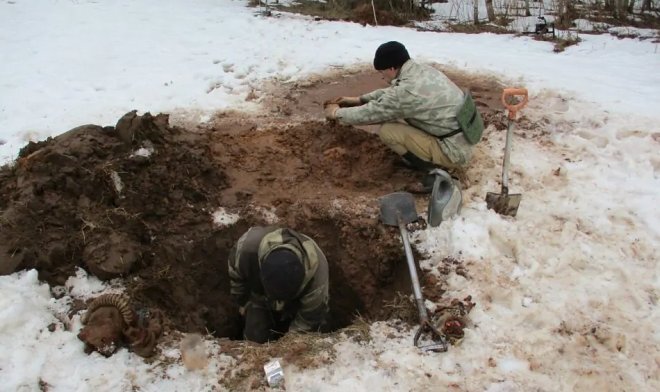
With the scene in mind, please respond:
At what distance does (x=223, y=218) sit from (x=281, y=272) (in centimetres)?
133

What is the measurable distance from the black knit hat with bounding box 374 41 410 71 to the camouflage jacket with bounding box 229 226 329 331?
1.55m

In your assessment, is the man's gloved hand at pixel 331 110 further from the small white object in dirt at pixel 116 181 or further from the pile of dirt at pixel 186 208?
the small white object in dirt at pixel 116 181

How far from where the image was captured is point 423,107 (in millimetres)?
4230

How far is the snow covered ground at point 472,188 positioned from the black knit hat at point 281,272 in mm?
443

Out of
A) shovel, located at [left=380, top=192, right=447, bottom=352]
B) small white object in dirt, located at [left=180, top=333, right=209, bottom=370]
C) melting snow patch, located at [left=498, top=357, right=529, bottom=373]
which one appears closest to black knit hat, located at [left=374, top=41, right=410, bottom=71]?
shovel, located at [left=380, top=192, right=447, bottom=352]

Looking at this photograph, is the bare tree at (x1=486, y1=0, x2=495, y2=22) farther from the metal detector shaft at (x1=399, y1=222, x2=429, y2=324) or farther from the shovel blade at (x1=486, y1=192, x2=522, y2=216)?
the metal detector shaft at (x1=399, y1=222, x2=429, y2=324)

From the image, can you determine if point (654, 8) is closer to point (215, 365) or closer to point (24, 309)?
point (215, 365)

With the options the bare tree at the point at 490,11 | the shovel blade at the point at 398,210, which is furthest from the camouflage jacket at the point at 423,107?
the bare tree at the point at 490,11

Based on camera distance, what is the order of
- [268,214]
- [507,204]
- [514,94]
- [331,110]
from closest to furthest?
1. [514,94]
2. [507,204]
3. [268,214]
4. [331,110]

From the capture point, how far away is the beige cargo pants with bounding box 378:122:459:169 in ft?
14.4

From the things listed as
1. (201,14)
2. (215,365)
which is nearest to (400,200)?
(215,365)

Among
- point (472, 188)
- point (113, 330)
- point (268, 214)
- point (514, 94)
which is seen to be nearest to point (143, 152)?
point (268, 214)

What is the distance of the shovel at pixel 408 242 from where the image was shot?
3.08 metres

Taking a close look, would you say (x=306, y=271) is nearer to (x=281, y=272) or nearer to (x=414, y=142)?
(x=281, y=272)
